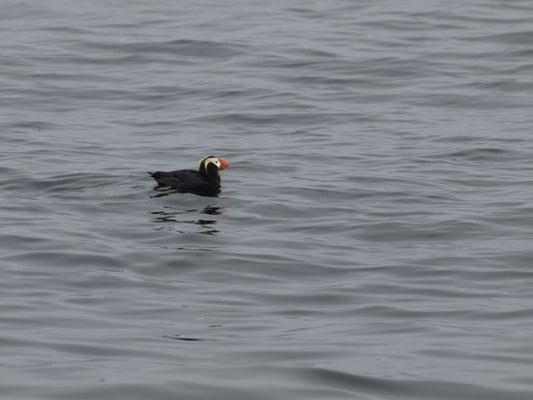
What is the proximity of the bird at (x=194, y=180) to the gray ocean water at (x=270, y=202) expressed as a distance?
0.15m

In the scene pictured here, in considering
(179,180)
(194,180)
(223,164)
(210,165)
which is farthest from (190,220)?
(223,164)

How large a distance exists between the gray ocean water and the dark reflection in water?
5 cm

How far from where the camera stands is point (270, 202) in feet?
49.5

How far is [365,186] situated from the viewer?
15898 mm

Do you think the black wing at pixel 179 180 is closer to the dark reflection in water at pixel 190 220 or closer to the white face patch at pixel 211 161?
the white face patch at pixel 211 161

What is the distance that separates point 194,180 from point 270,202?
90 centimetres

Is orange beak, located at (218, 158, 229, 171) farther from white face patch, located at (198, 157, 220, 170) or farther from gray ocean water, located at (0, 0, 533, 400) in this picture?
gray ocean water, located at (0, 0, 533, 400)

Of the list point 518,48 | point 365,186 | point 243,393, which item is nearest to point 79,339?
point 243,393

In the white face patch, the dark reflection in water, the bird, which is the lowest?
the dark reflection in water

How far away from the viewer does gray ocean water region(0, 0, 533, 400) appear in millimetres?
8633

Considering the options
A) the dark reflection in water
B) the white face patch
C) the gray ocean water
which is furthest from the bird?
the dark reflection in water

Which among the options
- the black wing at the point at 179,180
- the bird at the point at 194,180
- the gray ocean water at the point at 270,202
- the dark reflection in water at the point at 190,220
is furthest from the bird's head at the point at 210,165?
the dark reflection in water at the point at 190,220

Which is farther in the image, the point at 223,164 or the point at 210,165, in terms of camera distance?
the point at 223,164

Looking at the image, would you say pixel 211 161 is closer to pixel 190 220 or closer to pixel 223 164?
pixel 223 164
